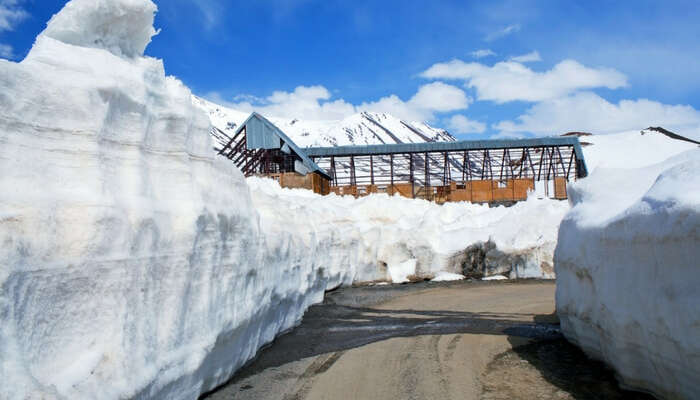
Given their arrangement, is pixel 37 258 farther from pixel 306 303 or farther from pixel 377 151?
pixel 377 151

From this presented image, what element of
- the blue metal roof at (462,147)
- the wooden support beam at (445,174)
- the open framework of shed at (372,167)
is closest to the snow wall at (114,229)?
the open framework of shed at (372,167)

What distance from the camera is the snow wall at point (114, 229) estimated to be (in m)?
3.74

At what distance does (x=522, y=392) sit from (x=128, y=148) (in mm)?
4909

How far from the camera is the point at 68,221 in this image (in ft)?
13.3

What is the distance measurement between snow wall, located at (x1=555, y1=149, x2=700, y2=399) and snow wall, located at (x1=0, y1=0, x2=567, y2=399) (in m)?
4.22

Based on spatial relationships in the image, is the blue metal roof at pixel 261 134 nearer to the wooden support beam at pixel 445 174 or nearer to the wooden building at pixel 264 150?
the wooden building at pixel 264 150

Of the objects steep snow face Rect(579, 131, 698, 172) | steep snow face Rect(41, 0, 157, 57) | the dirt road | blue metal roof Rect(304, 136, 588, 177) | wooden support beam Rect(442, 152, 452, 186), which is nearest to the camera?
steep snow face Rect(41, 0, 157, 57)

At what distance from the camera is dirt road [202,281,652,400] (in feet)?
21.2

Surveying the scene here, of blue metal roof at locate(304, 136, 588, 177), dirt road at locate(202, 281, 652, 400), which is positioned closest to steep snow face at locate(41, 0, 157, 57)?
dirt road at locate(202, 281, 652, 400)

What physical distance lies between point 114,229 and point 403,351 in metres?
5.10

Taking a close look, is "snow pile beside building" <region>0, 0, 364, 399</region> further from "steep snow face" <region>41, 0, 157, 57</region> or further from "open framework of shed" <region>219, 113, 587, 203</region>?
"open framework of shed" <region>219, 113, 587, 203</region>

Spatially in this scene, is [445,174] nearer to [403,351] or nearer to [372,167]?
[372,167]

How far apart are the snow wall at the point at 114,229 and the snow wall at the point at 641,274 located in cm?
422

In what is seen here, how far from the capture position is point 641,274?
17.5ft
